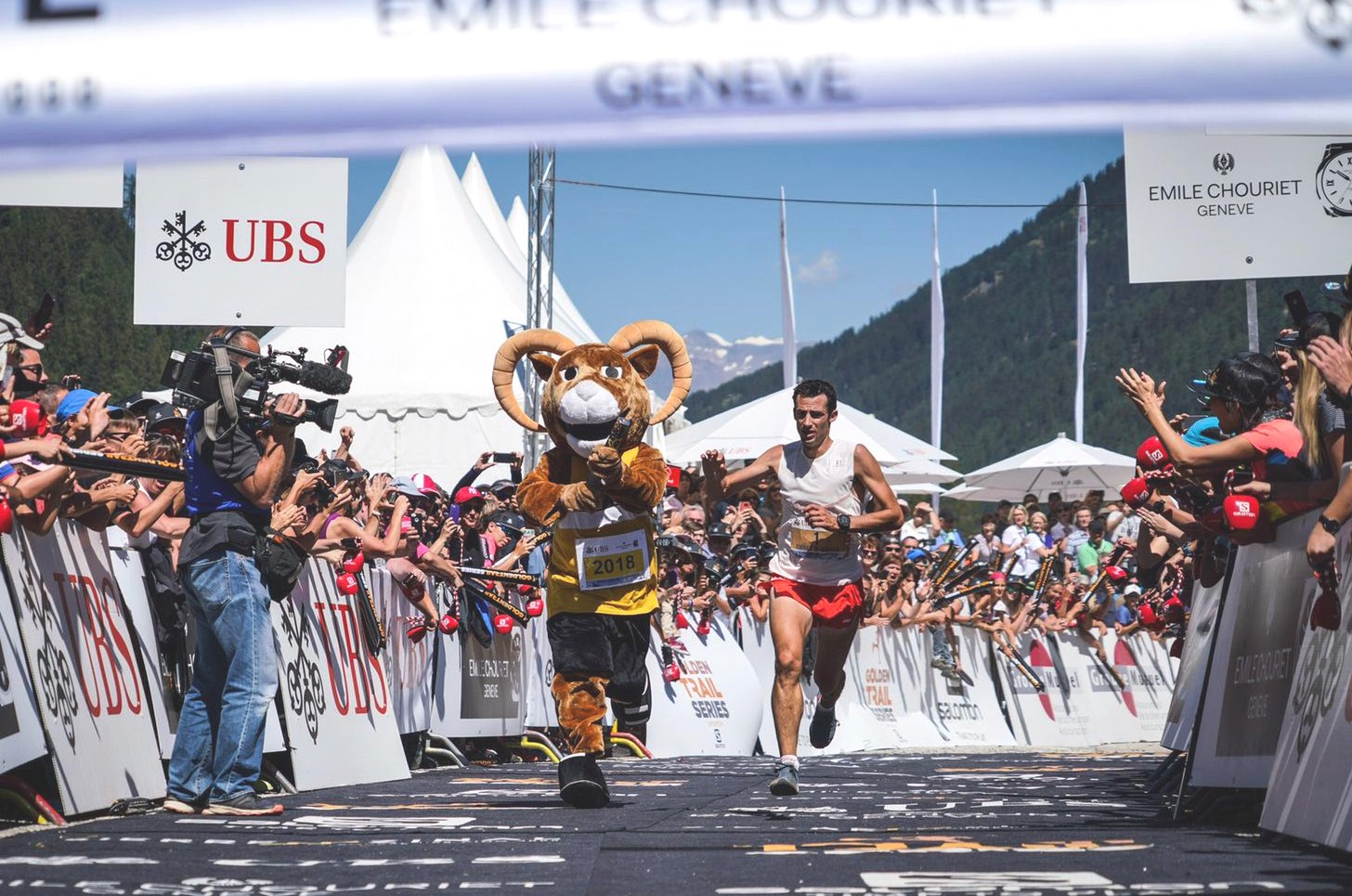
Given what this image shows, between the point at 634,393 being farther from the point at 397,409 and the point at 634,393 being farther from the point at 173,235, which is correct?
the point at 397,409

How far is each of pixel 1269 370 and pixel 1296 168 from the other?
4.41 meters

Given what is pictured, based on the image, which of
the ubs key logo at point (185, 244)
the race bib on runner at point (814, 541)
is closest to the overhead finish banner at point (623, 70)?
the race bib on runner at point (814, 541)

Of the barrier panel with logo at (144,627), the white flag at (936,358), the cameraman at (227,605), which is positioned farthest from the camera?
the white flag at (936,358)

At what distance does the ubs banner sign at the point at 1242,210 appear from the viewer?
1185 cm

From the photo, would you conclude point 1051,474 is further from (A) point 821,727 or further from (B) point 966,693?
(A) point 821,727

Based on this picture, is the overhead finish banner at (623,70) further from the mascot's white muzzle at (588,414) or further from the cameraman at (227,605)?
the mascot's white muzzle at (588,414)

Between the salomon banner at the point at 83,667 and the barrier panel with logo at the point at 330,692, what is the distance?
4.27ft

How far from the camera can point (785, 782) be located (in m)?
8.40

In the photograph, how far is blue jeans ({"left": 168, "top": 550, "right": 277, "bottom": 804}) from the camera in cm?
765

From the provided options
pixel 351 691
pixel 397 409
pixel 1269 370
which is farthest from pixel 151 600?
pixel 397 409

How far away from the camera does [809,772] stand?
1131 cm

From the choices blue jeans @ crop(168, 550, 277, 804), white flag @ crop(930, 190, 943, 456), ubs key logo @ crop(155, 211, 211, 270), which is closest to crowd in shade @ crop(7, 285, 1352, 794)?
blue jeans @ crop(168, 550, 277, 804)

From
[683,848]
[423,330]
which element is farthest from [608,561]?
[423,330]

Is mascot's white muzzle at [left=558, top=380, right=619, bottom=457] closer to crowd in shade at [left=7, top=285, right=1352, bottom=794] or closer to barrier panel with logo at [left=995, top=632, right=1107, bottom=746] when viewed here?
crowd in shade at [left=7, top=285, right=1352, bottom=794]
